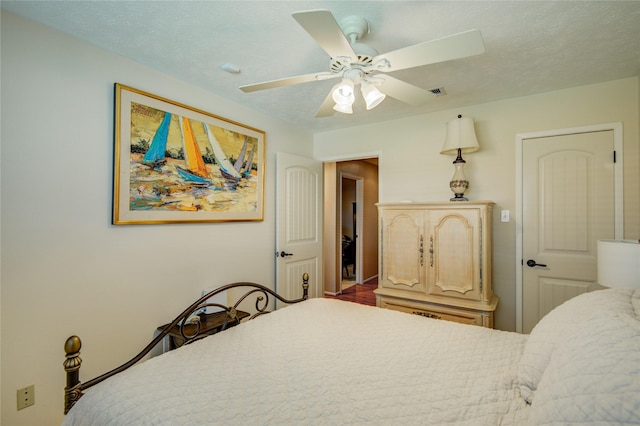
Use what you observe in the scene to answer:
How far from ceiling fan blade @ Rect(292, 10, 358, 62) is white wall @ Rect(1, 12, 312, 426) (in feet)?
5.26

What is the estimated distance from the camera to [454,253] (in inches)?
104

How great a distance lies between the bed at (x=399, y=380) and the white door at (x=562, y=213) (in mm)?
1466

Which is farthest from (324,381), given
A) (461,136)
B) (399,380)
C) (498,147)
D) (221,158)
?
(498,147)

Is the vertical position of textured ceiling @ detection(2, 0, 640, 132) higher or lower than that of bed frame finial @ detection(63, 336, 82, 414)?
higher

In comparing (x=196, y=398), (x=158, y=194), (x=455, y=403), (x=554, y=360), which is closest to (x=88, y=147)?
(x=158, y=194)

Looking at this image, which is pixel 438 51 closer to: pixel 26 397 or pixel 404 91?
pixel 404 91

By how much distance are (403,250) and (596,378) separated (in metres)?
2.18

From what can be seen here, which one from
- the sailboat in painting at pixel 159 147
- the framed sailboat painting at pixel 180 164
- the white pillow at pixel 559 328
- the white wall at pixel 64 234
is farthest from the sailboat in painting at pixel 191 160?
the white pillow at pixel 559 328

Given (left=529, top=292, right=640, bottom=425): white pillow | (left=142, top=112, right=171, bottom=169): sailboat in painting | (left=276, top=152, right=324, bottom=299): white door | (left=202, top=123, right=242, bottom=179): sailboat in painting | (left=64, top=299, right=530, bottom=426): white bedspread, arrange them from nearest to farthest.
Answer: (left=529, top=292, right=640, bottom=425): white pillow
(left=64, top=299, right=530, bottom=426): white bedspread
(left=142, top=112, right=171, bottom=169): sailboat in painting
(left=202, top=123, right=242, bottom=179): sailboat in painting
(left=276, top=152, right=324, bottom=299): white door

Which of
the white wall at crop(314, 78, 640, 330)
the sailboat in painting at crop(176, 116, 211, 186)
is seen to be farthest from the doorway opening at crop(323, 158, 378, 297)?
the sailboat in painting at crop(176, 116, 211, 186)

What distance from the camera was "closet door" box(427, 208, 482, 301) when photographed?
255cm

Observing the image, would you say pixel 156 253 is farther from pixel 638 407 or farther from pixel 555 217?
pixel 555 217

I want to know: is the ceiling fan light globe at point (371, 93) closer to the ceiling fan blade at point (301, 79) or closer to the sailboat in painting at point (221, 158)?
the ceiling fan blade at point (301, 79)

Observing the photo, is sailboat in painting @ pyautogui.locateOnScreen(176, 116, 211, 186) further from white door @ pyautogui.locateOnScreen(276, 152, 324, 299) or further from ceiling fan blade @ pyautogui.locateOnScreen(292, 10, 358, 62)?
ceiling fan blade @ pyautogui.locateOnScreen(292, 10, 358, 62)
